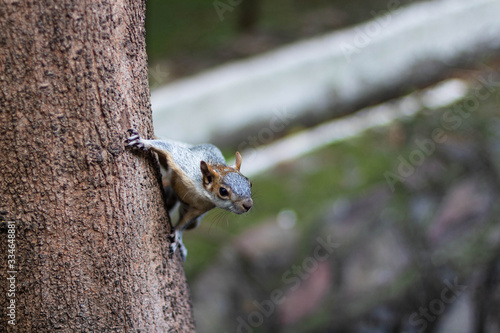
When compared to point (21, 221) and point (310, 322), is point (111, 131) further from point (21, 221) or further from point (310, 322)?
point (310, 322)

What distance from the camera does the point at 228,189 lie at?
89.6 inches

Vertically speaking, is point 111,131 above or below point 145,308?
above

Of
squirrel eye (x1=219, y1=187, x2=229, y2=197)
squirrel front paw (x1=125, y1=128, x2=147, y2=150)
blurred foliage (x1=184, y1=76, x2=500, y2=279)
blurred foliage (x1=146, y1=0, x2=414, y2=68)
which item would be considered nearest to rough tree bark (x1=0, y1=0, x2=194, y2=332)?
squirrel front paw (x1=125, y1=128, x2=147, y2=150)

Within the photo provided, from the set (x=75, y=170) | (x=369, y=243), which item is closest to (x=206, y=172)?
(x=75, y=170)

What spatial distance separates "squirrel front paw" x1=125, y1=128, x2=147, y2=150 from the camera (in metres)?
1.95

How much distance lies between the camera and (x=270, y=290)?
412cm

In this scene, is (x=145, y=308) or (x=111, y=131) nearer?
(x=111, y=131)

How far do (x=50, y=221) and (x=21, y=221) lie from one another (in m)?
0.09

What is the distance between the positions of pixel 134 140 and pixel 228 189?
474mm

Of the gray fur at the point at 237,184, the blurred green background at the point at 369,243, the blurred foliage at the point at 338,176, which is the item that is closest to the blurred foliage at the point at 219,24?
the blurred foliage at the point at 338,176

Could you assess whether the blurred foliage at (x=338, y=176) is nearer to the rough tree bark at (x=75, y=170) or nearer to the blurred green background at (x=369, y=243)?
the blurred green background at (x=369, y=243)

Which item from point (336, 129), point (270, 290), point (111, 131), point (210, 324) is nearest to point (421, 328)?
point (270, 290)

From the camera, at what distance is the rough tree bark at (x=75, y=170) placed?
1.77 meters

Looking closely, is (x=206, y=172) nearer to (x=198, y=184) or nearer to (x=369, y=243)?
(x=198, y=184)
